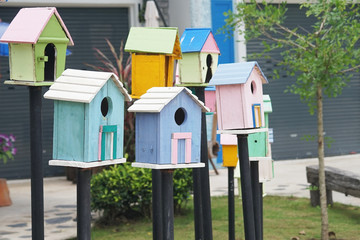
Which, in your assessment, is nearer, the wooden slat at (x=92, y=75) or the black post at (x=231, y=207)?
the wooden slat at (x=92, y=75)

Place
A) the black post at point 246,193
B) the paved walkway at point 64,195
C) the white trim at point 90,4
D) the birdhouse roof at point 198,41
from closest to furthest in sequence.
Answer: the black post at point 246,193 < the birdhouse roof at point 198,41 < the paved walkway at point 64,195 < the white trim at point 90,4

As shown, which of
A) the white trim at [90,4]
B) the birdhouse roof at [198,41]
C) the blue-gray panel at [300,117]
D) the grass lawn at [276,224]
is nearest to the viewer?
the birdhouse roof at [198,41]

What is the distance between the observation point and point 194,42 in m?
5.18

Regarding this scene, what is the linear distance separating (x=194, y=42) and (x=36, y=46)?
54.1 inches

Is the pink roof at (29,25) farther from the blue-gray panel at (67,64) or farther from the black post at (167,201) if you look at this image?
the blue-gray panel at (67,64)

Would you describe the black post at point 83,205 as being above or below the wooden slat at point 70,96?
below

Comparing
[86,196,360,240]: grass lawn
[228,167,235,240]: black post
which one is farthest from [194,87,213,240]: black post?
[86,196,360,240]: grass lawn

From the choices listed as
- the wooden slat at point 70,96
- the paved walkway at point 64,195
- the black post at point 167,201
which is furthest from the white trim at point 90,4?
the black post at point 167,201

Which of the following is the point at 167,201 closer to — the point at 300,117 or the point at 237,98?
the point at 237,98

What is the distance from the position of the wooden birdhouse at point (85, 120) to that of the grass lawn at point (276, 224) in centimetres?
310

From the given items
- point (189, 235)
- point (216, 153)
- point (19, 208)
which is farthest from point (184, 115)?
point (216, 153)

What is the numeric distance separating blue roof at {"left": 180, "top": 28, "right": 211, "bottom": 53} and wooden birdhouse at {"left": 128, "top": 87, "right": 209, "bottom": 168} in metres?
1.06

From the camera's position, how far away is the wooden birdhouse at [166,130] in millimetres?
3908

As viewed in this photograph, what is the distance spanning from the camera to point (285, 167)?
1288cm
